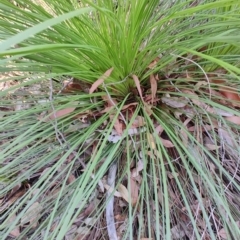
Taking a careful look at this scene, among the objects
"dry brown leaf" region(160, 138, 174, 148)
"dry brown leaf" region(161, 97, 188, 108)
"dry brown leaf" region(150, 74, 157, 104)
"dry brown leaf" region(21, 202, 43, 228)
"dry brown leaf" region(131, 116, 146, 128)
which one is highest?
"dry brown leaf" region(150, 74, 157, 104)

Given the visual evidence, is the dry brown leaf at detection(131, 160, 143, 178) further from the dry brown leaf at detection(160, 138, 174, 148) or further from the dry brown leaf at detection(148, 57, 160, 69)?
the dry brown leaf at detection(148, 57, 160, 69)

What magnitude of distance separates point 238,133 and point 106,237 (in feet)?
1.61

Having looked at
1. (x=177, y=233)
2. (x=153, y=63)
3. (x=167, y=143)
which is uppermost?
(x=153, y=63)

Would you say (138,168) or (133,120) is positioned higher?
(133,120)

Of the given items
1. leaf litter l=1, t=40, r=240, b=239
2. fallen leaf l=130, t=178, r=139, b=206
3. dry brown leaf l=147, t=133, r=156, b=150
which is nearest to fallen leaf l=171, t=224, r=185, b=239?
leaf litter l=1, t=40, r=240, b=239

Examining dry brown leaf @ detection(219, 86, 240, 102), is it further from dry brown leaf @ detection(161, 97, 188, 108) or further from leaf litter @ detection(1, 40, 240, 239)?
dry brown leaf @ detection(161, 97, 188, 108)

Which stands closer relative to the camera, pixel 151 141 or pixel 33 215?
pixel 151 141

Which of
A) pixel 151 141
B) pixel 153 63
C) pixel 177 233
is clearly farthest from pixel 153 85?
pixel 177 233

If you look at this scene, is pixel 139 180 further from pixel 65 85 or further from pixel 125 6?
pixel 125 6

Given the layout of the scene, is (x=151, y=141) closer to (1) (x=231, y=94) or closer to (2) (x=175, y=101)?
(2) (x=175, y=101)

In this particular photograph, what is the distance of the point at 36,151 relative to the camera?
930 millimetres

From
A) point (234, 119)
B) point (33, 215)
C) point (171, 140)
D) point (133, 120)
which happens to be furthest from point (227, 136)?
point (33, 215)

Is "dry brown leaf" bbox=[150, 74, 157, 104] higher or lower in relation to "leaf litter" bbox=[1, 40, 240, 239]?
higher

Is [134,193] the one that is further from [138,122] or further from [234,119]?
[234,119]
